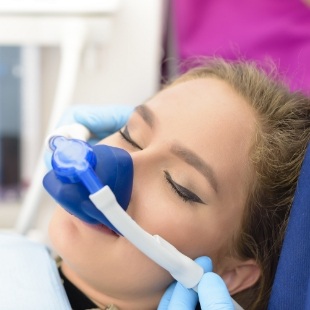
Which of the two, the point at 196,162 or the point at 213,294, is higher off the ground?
the point at 196,162

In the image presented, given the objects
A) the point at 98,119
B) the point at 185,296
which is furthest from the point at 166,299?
the point at 98,119

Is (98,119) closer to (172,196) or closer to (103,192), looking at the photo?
(172,196)

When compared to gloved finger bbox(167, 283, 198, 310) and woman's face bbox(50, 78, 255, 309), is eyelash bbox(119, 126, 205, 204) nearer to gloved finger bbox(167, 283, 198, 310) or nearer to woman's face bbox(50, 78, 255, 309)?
woman's face bbox(50, 78, 255, 309)

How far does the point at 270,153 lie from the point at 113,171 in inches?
11.8

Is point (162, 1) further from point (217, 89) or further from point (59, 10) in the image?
A: point (217, 89)

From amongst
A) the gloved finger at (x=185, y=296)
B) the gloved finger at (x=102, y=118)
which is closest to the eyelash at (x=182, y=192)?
→ the gloved finger at (x=185, y=296)

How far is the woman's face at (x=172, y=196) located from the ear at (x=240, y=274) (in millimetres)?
24

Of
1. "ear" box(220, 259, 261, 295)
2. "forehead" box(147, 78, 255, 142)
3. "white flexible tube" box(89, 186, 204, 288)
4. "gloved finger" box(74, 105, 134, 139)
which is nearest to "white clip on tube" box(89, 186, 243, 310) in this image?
"white flexible tube" box(89, 186, 204, 288)

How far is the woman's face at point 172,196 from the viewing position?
3.34 feet

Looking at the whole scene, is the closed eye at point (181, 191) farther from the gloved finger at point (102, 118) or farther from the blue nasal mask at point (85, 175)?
the gloved finger at point (102, 118)

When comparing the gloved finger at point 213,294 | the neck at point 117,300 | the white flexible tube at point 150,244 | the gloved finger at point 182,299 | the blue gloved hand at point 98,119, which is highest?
the white flexible tube at point 150,244

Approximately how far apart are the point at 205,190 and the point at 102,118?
40 centimetres

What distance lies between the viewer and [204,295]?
983mm

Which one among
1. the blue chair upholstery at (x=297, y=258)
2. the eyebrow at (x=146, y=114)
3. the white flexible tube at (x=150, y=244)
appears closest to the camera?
the white flexible tube at (x=150, y=244)
